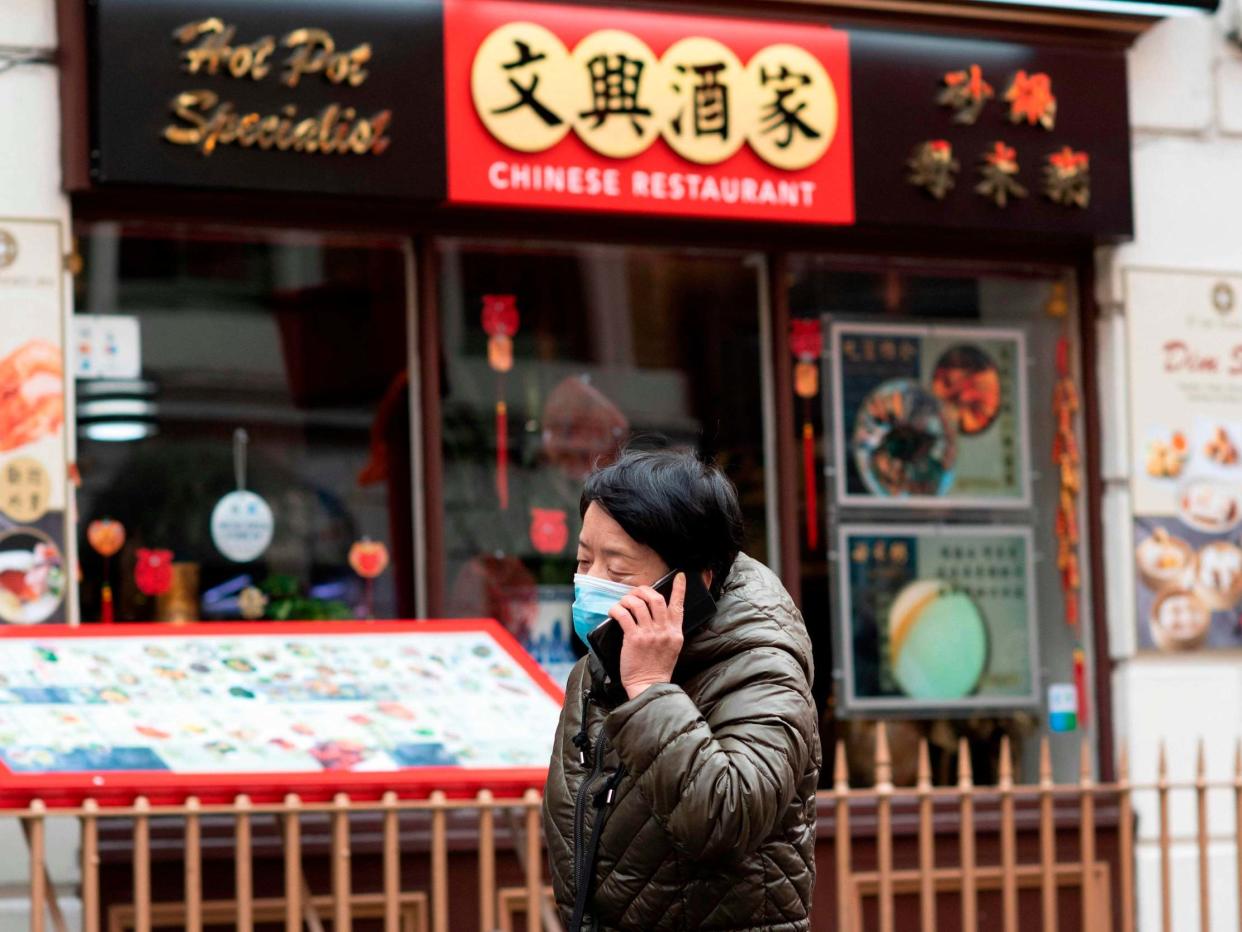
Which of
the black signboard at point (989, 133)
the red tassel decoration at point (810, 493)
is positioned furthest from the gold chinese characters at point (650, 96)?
the red tassel decoration at point (810, 493)

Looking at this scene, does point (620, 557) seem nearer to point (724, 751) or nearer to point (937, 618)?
point (724, 751)

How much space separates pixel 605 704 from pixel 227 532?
428cm

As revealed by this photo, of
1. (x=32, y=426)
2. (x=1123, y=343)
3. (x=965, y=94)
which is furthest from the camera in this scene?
(x=1123, y=343)

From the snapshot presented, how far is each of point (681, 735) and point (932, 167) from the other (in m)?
5.35

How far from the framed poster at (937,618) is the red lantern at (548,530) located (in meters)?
1.20

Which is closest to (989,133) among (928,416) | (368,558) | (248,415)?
(928,416)

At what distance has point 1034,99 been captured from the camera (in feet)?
27.3

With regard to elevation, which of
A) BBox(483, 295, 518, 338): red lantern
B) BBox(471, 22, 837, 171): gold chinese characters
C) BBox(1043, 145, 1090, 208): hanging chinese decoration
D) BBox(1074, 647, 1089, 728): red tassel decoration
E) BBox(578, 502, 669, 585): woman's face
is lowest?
BBox(1074, 647, 1089, 728): red tassel decoration

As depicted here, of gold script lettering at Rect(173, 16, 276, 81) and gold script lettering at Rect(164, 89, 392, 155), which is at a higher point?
gold script lettering at Rect(173, 16, 276, 81)

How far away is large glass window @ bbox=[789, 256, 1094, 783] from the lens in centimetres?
836

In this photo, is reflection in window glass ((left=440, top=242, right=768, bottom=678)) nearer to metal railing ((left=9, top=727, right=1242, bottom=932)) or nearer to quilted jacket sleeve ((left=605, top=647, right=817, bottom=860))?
metal railing ((left=9, top=727, right=1242, bottom=932))

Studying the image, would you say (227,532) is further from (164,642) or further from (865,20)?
(865,20)

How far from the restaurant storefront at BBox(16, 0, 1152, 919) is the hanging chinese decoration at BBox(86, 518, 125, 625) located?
1 centimetres

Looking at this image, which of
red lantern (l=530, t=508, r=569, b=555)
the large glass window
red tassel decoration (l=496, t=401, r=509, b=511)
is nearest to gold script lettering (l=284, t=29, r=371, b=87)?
red tassel decoration (l=496, t=401, r=509, b=511)
